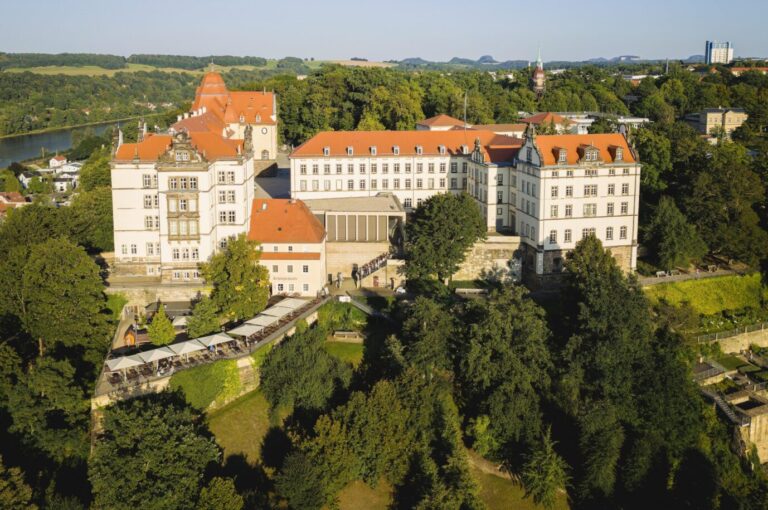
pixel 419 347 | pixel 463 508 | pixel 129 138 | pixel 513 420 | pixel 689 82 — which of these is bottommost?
pixel 463 508

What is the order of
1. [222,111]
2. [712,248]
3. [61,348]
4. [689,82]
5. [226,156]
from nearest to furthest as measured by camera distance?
[61,348]
[226,156]
[712,248]
[222,111]
[689,82]

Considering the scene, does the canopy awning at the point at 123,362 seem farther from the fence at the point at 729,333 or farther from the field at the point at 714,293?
the fence at the point at 729,333

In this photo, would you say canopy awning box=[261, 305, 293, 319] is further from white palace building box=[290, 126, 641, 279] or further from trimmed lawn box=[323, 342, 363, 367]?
white palace building box=[290, 126, 641, 279]

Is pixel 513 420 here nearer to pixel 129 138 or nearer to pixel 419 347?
pixel 419 347

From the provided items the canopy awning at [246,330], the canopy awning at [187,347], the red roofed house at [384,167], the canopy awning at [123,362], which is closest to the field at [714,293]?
the red roofed house at [384,167]

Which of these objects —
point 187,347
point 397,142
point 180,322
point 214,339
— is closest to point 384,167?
point 397,142

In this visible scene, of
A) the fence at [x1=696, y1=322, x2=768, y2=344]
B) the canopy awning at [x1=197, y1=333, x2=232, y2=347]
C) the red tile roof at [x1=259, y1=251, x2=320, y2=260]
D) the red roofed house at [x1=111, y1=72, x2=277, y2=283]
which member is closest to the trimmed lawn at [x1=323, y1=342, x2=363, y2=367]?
the canopy awning at [x1=197, y1=333, x2=232, y2=347]

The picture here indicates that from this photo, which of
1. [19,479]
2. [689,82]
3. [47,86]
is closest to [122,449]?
[19,479]
